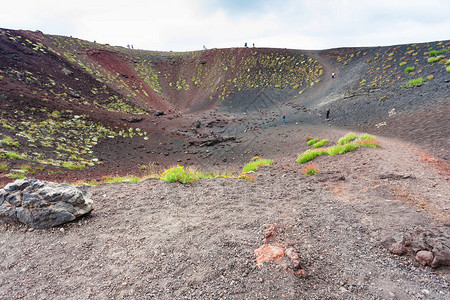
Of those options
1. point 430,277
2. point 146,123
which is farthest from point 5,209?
point 146,123

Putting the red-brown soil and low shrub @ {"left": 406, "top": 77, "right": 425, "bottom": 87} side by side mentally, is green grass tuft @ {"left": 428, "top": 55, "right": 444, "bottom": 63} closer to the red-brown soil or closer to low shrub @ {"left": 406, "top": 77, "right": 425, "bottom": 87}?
low shrub @ {"left": 406, "top": 77, "right": 425, "bottom": 87}

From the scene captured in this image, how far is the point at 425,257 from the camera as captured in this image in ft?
9.43

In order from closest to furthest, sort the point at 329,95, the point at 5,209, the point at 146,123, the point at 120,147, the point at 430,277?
the point at 430,277 → the point at 5,209 → the point at 120,147 → the point at 146,123 → the point at 329,95

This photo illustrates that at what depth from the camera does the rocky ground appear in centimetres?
272

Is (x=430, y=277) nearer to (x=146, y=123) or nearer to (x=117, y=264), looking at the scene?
(x=117, y=264)

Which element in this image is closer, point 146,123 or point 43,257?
point 43,257

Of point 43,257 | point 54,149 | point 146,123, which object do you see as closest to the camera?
point 43,257

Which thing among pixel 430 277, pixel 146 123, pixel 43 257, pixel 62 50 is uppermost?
pixel 62 50

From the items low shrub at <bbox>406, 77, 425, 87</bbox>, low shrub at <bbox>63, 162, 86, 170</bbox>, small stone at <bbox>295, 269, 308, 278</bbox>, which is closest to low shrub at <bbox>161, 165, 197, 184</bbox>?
small stone at <bbox>295, 269, 308, 278</bbox>

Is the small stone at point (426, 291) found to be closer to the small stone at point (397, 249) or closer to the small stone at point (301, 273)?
the small stone at point (397, 249)

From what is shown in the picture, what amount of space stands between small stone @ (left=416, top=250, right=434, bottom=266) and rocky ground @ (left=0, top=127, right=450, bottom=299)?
83mm

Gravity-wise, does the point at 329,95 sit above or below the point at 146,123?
above

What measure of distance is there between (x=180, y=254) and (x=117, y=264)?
1.01m

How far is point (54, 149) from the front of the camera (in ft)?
43.2
